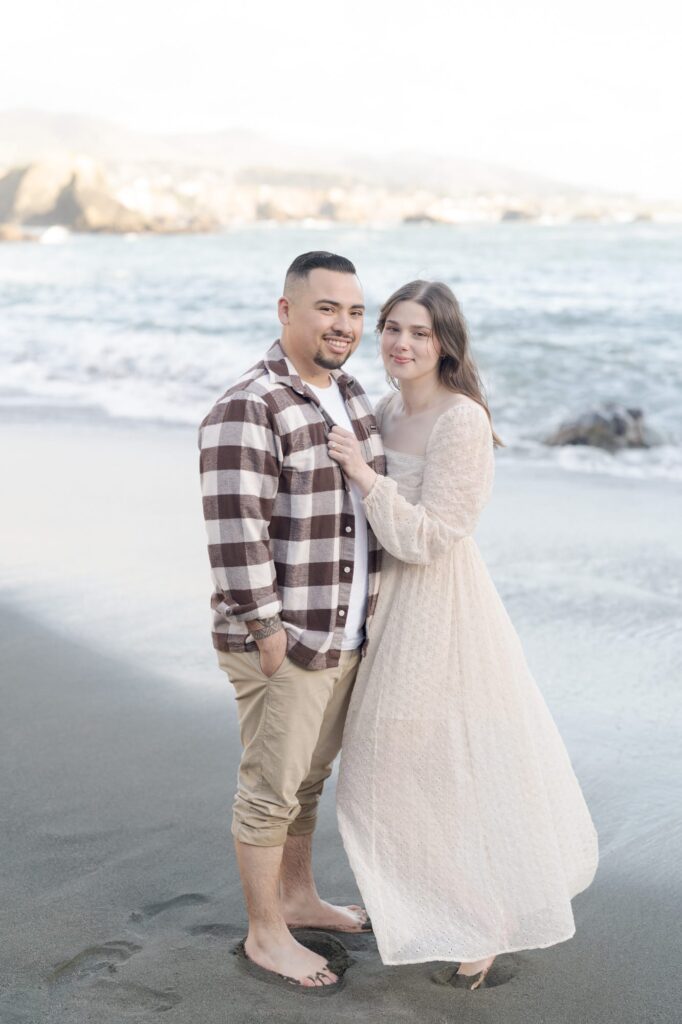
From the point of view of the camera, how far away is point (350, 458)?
2688mm

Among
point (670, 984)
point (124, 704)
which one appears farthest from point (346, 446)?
point (124, 704)

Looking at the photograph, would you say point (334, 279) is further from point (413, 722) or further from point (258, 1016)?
point (258, 1016)

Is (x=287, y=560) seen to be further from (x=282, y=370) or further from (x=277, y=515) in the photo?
(x=282, y=370)

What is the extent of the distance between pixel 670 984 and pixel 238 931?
3.57 feet

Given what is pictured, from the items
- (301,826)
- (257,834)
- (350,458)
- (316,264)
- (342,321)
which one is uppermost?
(316,264)

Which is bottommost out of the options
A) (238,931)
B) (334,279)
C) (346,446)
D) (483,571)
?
(238,931)

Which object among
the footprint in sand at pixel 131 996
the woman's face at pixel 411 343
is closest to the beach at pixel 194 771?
the footprint in sand at pixel 131 996

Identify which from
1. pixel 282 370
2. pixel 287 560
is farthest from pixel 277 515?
pixel 282 370

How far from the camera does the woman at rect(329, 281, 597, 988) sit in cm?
270

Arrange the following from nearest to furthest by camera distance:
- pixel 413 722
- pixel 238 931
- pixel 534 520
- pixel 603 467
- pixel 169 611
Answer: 1. pixel 413 722
2. pixel 238 931
3. pixel 169 611
4. pixel 534 520
5. pixel 603 467

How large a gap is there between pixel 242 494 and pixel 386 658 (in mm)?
583

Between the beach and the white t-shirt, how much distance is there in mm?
847

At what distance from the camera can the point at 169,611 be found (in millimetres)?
5266

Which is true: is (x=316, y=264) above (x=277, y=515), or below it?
above
